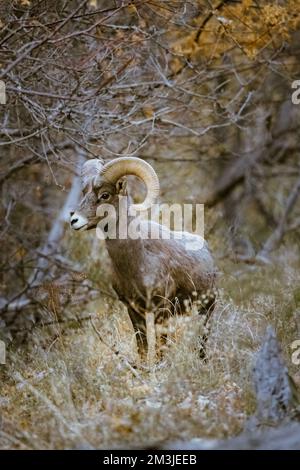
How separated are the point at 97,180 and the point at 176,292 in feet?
4.46

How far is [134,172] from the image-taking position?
943 centimetres

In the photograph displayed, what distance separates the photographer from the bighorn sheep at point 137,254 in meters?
9.30

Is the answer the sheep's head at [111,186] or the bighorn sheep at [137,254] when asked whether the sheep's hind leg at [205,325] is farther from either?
the sheep's head at [111,186]

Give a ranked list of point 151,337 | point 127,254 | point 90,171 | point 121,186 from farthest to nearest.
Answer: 1. point 90,171
2. point 121,186
3. point 127,254
4. point 151,337

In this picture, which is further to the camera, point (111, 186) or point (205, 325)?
point (205, 325)

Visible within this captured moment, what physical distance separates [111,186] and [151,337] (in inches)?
59.5

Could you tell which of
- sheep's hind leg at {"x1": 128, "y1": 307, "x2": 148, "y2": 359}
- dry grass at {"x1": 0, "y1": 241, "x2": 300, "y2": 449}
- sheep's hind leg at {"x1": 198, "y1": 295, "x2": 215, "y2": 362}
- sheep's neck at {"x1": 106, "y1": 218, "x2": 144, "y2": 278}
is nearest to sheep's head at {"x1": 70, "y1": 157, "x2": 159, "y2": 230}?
sheep's neck at {"x1": 106, "y1": 218, "x2": 144, "y2": 278}

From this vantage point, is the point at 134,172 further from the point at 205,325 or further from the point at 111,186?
the point at 205,325

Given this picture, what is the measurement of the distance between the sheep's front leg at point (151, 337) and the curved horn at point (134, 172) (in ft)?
3.39

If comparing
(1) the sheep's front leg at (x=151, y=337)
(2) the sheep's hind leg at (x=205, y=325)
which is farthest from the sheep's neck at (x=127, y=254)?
(2) the sheep's hind leg at (x=205, y=325)

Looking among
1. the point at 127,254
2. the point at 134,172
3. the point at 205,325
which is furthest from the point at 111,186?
the point at 205,325

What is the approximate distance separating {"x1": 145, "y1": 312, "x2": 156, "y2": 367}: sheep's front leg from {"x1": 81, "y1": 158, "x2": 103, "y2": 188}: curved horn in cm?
143

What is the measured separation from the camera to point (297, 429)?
22.3 ft
